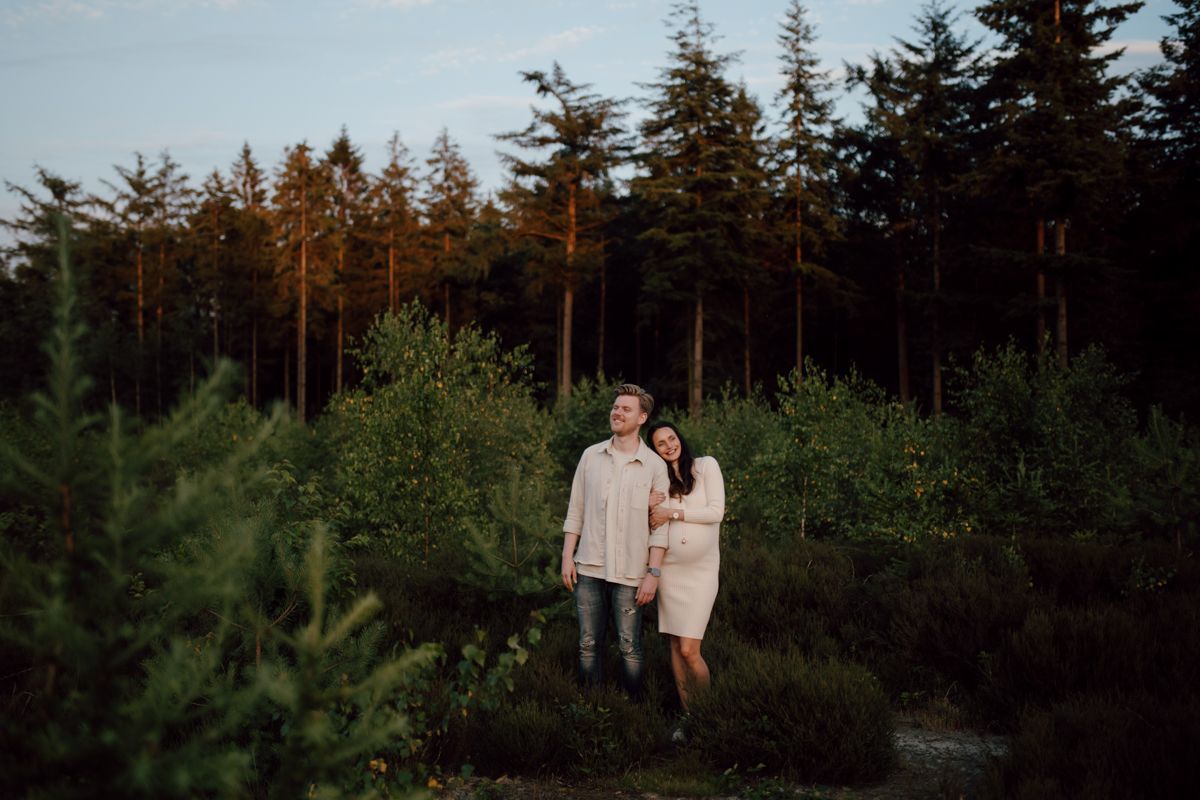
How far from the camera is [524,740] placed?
5117mm

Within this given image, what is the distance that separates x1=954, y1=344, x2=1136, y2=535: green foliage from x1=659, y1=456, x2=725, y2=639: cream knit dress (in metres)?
5.74

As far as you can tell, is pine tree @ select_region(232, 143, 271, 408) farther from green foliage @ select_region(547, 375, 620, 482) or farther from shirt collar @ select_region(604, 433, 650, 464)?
shirt collar @ select_region(604, 433, 650, 464)

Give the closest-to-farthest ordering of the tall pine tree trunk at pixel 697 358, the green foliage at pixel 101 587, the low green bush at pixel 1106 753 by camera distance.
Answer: the green foliage at pixel 101 587 < the low green bush at pixel 1106 753 < the tall pine tree trunk at pixel 697 358

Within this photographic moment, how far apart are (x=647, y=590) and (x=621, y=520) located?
0.48 metres

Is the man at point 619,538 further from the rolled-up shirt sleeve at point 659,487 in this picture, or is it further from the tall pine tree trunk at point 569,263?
the tall pine tree trunk at point 569,263

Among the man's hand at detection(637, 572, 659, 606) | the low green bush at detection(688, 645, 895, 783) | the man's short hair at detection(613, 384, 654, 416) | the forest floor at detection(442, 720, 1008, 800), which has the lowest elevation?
the forest floor at detection(442, 720, 1008, 800)

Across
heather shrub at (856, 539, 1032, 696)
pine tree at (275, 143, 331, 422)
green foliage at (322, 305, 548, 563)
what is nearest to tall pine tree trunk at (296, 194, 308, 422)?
pine tree at (275, 143, 331, 422)

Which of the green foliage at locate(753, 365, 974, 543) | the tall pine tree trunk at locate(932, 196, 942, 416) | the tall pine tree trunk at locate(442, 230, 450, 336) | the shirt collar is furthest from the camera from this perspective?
the tall pine tree trunk at locate(442, 230, 450, 336)

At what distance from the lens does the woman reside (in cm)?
546

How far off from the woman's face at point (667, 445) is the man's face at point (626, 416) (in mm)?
262

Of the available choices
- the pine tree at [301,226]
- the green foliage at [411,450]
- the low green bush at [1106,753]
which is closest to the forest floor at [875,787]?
the low green bush at [1106,753]

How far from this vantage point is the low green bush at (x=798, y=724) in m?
4.96

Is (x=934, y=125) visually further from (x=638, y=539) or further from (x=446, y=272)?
(x=638, y=539)

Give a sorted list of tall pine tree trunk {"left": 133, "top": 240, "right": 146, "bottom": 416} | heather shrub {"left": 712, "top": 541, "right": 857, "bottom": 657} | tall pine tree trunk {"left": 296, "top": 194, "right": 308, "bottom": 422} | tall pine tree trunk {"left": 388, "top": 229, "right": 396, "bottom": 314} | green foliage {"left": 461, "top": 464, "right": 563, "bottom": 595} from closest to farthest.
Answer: green foliage {"left": 461, "top": 464, "right": 563, "bottom": 595}, heather shrub {"left": 712, "top": 541, "right": 857, "bottom": 657}, tall pine tree trunk {"left": 296, "top": 194, "right": 308, "bottom": 422}, tall pine tree trunk {"left": 388, "top": 229, "right": 396, "bottom": 314}, tall pine tree trunk {"left": 133, "top": 240, "right": 146, "bottom": 416}
